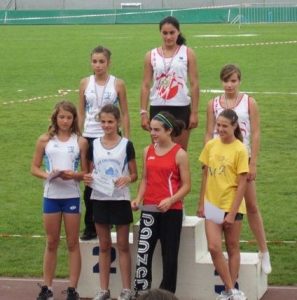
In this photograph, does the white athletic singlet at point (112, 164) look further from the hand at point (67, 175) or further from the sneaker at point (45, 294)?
the sneaker at point (45, 294)

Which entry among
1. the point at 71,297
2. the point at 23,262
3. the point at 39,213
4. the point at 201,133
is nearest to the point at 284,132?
the point at 201,133

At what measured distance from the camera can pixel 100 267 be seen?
356 inches

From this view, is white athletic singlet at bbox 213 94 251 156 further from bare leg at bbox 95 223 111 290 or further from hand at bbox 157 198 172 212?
bare leg at bbox 95 223 111 290

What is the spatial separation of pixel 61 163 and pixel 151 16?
197 feet

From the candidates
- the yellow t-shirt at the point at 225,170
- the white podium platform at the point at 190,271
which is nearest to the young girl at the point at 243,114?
the white podium platform at the point at 190,271

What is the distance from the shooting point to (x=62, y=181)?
892 cm

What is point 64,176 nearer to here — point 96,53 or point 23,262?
point 96,53

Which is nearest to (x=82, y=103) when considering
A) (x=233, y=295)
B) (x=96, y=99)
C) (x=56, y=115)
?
(x=96, y=99)

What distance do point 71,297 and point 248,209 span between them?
167 cm

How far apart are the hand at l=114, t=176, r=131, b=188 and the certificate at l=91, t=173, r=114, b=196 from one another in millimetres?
49

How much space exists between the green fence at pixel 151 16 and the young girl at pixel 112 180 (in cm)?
5646

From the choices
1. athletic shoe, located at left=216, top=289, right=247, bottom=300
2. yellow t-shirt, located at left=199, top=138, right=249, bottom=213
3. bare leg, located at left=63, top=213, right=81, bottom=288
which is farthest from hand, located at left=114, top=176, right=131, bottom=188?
athletic shoe, located at left=216, top=289, right=247, bottom=300

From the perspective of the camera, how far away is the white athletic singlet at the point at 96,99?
31.2 feet

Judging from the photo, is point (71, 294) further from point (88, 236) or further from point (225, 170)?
point (225, 170)
